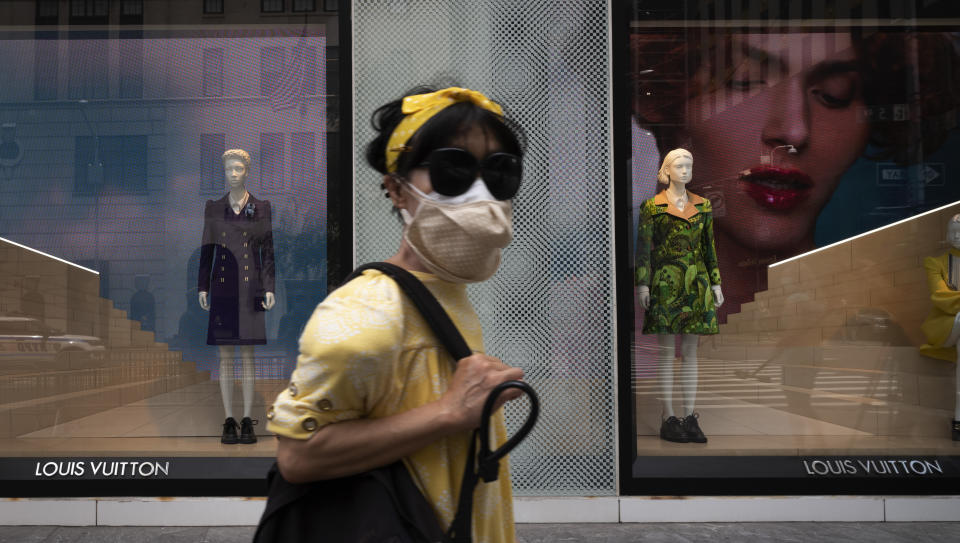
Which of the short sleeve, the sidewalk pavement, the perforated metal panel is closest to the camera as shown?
the short sleeve

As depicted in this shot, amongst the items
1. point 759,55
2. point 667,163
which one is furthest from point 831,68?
point 667,163

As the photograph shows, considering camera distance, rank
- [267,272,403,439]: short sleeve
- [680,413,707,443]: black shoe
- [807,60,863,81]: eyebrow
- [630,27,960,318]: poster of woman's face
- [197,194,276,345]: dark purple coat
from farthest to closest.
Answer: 1. [807,60,863,81]: eyebrow
2. [630,27,960,318]: poster of woman's face
3. [197,194,276,345]: dark purple coat
4. [680,413,707,443]: black shoe
5. [267,272,403,439]: short sleeve

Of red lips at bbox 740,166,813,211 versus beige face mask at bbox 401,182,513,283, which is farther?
red lips at bbox 740,166,813,211

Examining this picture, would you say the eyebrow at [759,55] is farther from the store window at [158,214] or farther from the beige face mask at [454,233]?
the beige face mask at [454,233]

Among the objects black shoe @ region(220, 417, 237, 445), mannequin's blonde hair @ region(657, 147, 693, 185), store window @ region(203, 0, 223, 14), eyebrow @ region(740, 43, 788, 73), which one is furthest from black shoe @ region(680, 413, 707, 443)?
store window @ region(203, 0, 223, 14)

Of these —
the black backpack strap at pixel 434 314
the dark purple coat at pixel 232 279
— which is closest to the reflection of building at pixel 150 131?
the dark purple coat at pixel 232 279

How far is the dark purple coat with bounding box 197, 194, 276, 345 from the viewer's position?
183 inches

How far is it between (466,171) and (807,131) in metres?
4.68

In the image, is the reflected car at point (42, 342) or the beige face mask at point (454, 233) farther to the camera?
the reflected car at point (42, 342)

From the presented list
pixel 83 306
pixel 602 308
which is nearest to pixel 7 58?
pixel 83 306

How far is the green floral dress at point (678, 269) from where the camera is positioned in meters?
4.44

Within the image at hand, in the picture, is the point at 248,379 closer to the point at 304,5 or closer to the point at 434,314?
the point at 304,5

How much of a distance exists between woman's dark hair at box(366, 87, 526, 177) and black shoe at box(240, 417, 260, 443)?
3.74 meters

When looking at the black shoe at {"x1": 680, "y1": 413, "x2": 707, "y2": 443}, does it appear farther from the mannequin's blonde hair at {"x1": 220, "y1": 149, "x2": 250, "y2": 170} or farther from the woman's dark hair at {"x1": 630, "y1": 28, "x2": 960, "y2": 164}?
the mannequin's blonde hair at {"x1": 220, "y1": 149, "x2": 250, "y2": 170}
